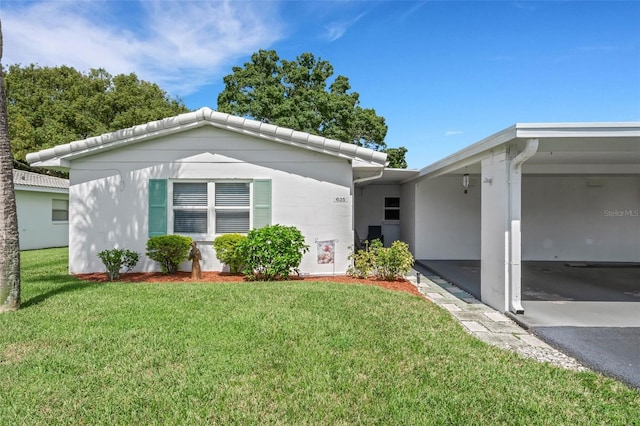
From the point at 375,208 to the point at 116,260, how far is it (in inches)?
370

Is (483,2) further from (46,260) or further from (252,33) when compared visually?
(46,260)

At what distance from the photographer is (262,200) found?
822cm

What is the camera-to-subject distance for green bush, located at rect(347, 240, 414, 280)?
25.8 ft

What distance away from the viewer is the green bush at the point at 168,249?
7.78 meters

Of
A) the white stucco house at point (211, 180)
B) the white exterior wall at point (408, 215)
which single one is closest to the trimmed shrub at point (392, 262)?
the white stucco house at point (211, 180)

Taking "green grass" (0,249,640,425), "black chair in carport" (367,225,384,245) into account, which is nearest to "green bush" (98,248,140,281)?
"green grass" (0,249,640,425)

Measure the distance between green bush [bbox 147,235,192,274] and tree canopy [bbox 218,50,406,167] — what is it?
48.6 ft

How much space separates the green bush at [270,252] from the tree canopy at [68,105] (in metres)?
18.8

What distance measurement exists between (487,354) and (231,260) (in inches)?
219

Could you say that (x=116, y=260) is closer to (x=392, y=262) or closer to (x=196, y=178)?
(x=196, y=178)

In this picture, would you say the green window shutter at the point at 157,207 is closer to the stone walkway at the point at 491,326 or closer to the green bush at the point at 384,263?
the green bush at the point at 384,263

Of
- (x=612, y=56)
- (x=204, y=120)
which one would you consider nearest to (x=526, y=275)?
(x=612, y=56)

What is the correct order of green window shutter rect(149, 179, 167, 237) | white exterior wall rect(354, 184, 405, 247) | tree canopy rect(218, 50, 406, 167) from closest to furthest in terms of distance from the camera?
1. green window shutter rect(149, 179, 167, 237)
2. white exterior wall rect(354, 184, 405, 247)
3. tree canopy rect(218, 50, 406, 167)

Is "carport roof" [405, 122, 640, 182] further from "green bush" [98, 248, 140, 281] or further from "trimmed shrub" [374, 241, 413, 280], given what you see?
"green bush" [98, 248, 140, 281]
